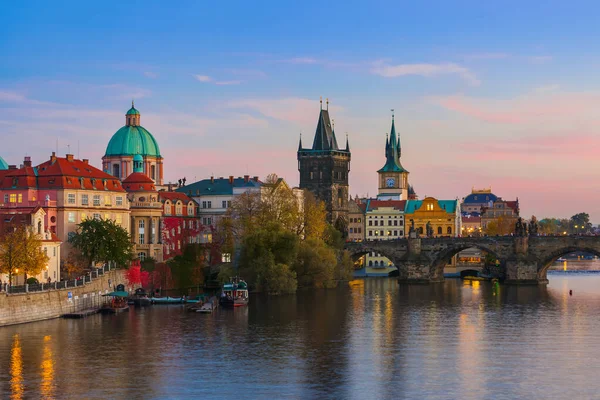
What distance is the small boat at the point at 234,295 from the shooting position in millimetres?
102875

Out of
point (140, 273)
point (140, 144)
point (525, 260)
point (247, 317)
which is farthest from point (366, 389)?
point (140, 144)

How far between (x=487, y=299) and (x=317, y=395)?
61471 millimetres

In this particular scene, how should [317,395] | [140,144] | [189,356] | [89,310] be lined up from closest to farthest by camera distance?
[317,395], [189,356], [89,310], [140,144]

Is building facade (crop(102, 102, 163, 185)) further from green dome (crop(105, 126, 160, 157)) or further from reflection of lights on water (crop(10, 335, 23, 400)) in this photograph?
reflection of lights on water (crop(10, 335, 23, 400))

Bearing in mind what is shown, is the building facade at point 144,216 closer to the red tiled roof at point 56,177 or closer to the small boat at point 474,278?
the red tiled roof at point 56,177

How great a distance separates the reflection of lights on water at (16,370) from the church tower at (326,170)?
4438 inches

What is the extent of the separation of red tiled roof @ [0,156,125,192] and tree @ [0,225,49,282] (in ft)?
68.1

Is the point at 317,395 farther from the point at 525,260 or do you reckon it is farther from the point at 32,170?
the point at 525,260

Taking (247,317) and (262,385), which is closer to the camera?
(262,385)

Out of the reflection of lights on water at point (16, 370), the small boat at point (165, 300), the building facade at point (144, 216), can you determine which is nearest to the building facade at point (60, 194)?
the building facade at point (144, 216)

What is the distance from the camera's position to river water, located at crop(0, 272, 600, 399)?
5956 cm

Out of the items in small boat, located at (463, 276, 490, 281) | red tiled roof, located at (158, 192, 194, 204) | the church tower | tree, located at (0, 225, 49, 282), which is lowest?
small boat, located at (463, 276, 490, 281)

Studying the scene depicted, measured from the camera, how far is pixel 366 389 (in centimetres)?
5975

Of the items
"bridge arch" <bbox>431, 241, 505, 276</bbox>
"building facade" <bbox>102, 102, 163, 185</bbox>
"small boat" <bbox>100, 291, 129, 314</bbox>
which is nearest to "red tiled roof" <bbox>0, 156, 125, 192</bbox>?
"small boat" <bbox>100, 291, 129, 314</bbox>
